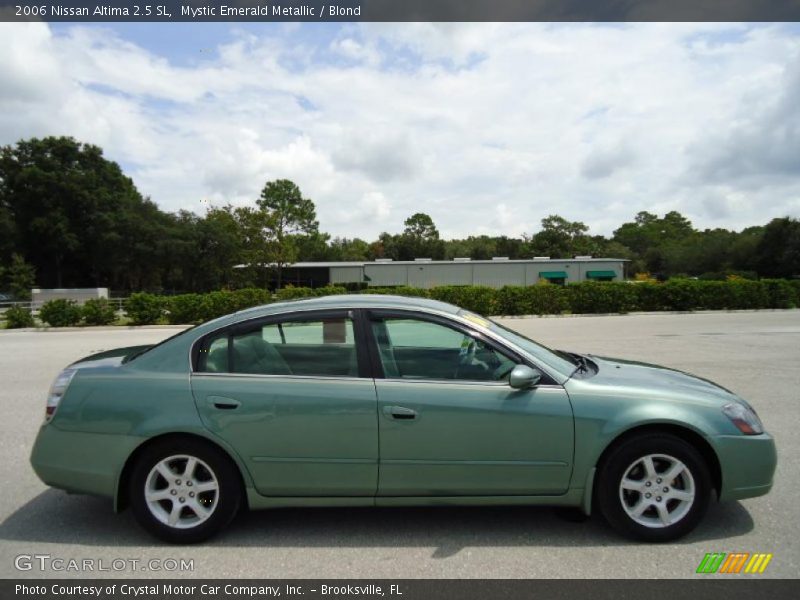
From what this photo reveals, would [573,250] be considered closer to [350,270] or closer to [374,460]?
[350,270]

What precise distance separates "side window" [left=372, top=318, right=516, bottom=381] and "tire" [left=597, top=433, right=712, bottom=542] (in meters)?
0.90

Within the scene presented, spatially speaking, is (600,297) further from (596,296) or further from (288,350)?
(288,350)

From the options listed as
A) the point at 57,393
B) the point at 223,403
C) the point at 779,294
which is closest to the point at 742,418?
the point at 223,403

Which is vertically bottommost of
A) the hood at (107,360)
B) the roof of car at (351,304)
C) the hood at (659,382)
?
the hood at (659,382)

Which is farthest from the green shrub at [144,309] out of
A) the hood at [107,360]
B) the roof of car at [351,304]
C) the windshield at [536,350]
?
the windshield at [536,350]

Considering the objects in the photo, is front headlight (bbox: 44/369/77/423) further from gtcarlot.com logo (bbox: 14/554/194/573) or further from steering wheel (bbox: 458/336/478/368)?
steering wheel (bbox: 458/336/478/368)

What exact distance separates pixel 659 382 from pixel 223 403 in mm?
2888

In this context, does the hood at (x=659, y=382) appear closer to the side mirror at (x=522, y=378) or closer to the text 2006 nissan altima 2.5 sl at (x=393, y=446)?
the text 2006 nissan altima 2.5 sl at (x=393, y=446)

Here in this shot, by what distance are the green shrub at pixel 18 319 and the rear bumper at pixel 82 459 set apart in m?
22.0

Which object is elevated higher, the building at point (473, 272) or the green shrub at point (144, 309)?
the building at point (473, 272)

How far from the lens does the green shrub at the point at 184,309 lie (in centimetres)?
2225

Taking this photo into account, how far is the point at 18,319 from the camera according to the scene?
21.7m

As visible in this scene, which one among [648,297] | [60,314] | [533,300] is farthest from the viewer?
[648,297]

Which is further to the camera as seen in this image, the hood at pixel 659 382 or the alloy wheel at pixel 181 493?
the hood at pixel 659 382
